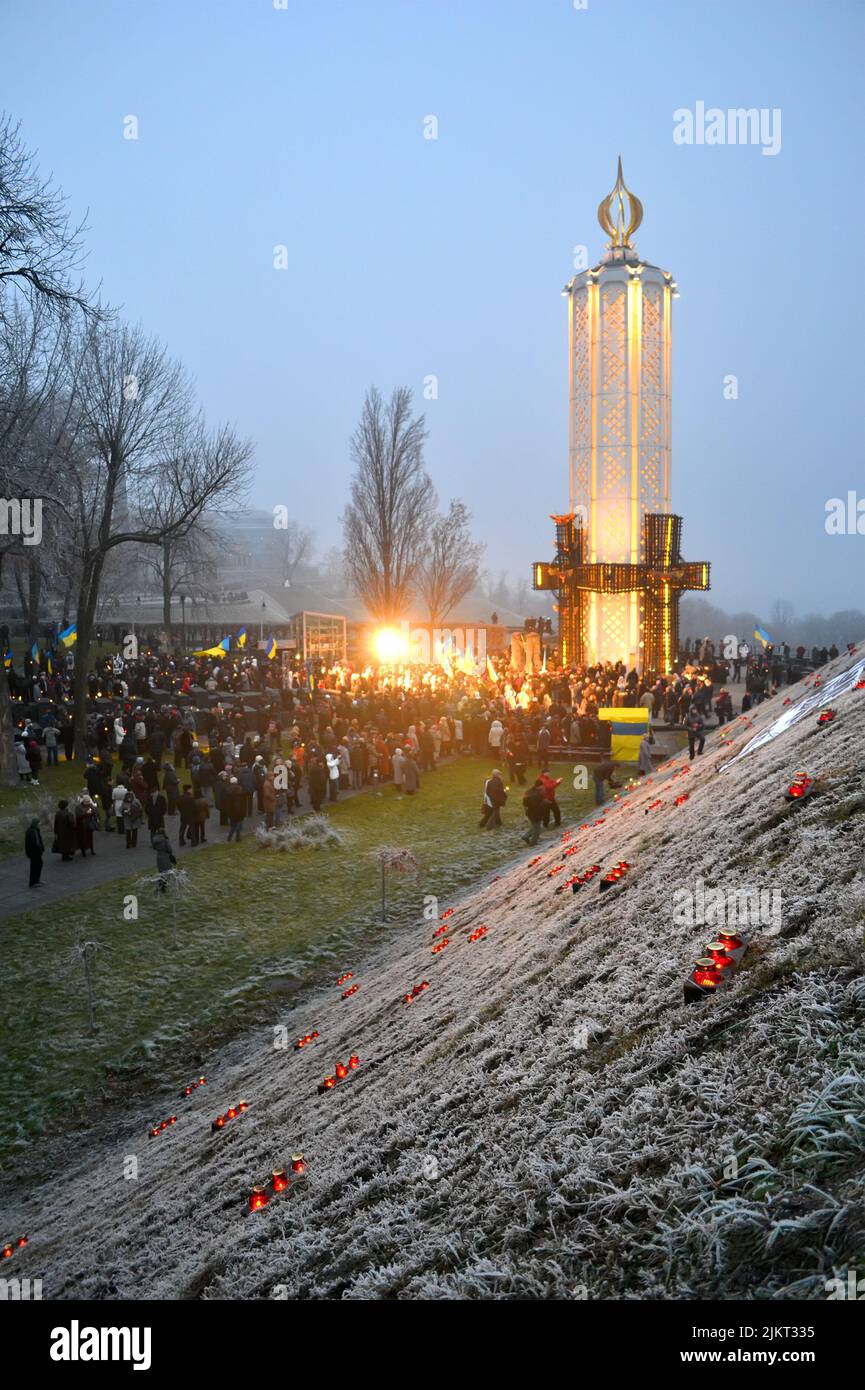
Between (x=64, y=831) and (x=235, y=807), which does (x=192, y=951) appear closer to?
(x=64, y=831)

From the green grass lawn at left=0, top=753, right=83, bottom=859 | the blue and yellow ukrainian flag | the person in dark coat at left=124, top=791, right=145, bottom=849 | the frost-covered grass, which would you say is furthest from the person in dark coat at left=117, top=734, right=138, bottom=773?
the blue and yellow ukrainian flag

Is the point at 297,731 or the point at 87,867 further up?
the point at 297,731

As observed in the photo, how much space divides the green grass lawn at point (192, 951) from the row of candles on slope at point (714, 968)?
20.0 ft

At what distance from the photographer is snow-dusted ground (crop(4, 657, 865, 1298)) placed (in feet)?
13.4

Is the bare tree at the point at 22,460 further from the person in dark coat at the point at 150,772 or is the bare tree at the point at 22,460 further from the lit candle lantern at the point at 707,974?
the lit candle lantern at the point at 707,974

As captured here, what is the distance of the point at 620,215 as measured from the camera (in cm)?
4172

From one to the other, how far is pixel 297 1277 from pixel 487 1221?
1.05 meters

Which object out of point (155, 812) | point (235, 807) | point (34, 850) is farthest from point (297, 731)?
→ point (34, 850)

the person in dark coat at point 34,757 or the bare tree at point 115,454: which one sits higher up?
the bare tree at point 115,454

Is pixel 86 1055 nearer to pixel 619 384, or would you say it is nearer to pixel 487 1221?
pixel 487 1221

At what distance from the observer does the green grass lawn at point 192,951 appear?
9.85 meters

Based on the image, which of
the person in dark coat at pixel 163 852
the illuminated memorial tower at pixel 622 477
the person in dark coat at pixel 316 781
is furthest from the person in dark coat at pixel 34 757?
the illuminated memorial tower at pixel 622 477

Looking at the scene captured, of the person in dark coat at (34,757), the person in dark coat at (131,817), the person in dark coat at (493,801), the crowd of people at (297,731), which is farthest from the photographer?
the person in dark coat at (34,757)

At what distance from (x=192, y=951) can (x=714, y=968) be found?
29.4 feet
